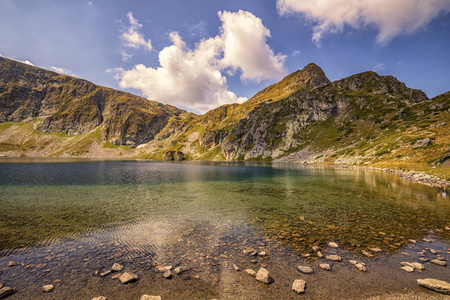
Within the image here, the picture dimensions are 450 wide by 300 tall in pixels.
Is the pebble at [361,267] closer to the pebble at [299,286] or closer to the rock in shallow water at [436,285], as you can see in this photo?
the rock in shallow water at [436,285]

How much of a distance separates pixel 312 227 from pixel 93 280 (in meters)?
16.5

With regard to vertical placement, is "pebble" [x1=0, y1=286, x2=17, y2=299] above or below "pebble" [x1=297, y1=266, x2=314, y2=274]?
below

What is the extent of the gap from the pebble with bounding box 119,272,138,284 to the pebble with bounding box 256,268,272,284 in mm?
6062

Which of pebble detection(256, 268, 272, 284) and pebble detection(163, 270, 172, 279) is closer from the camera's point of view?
pebble detection(256, 268, 272, 284)

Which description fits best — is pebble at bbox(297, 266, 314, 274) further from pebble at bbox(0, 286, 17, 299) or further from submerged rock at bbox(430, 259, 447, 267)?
pebble at bbox(0, 286, 17, 299)

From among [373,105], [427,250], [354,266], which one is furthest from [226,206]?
[373,105]

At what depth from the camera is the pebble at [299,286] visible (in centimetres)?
841

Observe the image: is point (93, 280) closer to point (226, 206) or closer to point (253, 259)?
point (253, 259)

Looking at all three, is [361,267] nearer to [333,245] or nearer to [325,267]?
[325,267]

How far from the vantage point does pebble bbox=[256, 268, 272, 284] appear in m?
9.22

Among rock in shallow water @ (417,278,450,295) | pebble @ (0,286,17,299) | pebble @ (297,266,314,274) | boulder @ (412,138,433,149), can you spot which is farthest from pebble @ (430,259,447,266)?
boulder @ (412,138,433,149)

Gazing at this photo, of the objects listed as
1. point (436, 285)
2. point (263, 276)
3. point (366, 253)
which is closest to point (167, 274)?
point (263, 276)

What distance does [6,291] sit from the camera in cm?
831

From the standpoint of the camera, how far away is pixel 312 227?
17.5m
